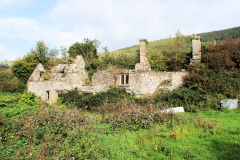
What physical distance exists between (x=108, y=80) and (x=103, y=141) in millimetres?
10059

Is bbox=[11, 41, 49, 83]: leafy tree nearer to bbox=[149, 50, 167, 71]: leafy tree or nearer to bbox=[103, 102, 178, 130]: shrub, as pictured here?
bbox=[149, 50, 167, 71]: leafy tree

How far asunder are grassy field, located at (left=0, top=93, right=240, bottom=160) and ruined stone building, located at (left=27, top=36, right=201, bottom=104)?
7342mm

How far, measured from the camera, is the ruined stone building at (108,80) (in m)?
14.8

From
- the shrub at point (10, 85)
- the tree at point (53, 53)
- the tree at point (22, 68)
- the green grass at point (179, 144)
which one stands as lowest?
the green grass at point (179, 144)

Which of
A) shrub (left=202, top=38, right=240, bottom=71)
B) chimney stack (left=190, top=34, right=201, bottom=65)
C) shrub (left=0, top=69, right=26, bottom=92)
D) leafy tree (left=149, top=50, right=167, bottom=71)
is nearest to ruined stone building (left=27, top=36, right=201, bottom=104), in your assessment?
chimney stack (left=190, top=34, right=201, bottom=65)

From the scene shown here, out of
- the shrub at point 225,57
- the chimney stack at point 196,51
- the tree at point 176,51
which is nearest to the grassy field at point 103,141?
the shrub at point 225,57

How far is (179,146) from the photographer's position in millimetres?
5066

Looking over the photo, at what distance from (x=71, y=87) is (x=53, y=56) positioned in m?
20.0

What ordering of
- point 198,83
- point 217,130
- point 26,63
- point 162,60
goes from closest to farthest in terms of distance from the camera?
1. point 217,130
2. point 198,83
3. point 162,60
4. point 26,63

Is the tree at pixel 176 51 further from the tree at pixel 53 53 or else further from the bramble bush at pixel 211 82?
the tree at pixel 53 53

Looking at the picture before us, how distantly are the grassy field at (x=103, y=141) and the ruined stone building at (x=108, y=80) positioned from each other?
7.34 m

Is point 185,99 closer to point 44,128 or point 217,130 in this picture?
point 217,130

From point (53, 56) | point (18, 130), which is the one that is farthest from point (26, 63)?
point (18, 130)

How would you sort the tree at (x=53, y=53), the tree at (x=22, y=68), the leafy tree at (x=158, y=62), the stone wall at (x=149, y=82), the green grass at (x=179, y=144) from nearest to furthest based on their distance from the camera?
1. the green grass at (x=179, y=144)
2. the stone wall at (x=149, y=82)
3. the leafy tree at (x=158, y=62)
4. the tree at (x=22, y=68)
5. the tree at (x=53, y=53)
